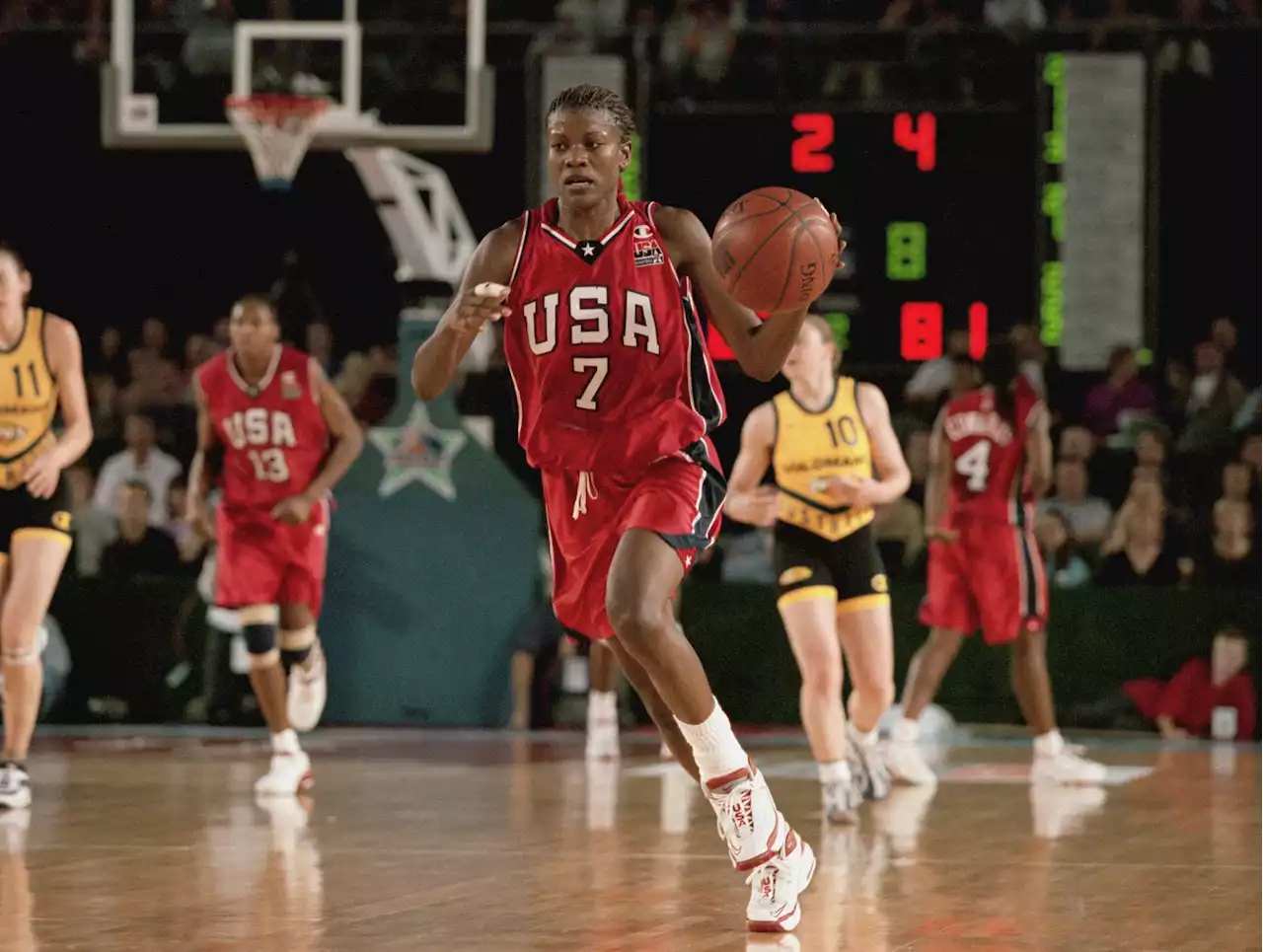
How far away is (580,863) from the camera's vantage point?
6.86 meters

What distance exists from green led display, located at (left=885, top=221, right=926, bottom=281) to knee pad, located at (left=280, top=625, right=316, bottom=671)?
288 inches

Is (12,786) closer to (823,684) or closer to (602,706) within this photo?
(823,684)

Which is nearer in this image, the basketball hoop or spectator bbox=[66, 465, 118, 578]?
the basketball hoop

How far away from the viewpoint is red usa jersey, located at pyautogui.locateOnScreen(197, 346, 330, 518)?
9641mm

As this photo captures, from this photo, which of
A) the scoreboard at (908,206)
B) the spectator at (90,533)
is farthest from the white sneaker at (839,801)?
the scoreboard at (908,206)

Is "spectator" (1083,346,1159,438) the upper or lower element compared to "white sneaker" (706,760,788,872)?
upper

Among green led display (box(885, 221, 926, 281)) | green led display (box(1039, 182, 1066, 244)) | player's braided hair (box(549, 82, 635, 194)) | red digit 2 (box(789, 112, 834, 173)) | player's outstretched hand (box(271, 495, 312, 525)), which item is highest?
red digit 2 (box(789, 112, 834, 173))

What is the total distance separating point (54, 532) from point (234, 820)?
136 centimetres

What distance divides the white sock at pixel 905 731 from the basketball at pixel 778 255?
184 inches

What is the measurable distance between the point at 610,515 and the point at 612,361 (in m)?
0.41

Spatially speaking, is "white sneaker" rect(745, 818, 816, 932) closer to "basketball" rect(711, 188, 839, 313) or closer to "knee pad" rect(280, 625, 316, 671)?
"basketball" rect(711, 188, 839, 313)

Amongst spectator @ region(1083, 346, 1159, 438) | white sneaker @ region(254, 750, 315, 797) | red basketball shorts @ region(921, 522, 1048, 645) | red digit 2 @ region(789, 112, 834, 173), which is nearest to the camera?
white sneaker @ region(254, 750, 315, 797)

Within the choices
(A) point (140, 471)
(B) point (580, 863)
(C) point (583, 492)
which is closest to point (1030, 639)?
(B) point (580, 863)

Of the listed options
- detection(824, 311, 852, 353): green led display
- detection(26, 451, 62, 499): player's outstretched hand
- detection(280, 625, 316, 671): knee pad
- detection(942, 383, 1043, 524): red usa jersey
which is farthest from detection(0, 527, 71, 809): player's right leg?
detection(824, 311, 852, 353): green led display
